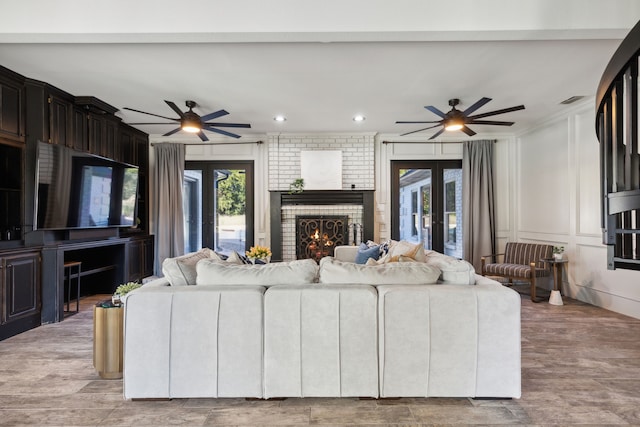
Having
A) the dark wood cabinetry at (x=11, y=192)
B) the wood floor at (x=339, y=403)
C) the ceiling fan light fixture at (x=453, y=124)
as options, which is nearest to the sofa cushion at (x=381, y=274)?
the wood floor at (x=339, y=403)

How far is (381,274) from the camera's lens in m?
2.22

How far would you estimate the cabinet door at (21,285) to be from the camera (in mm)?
3299

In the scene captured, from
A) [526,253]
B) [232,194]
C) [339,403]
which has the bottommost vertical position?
[339,403]

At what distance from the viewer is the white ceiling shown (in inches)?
102

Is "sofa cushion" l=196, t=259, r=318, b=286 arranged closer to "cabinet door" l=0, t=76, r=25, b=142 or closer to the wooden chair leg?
"cabinet door" l=0, t=76, r=25, b=142

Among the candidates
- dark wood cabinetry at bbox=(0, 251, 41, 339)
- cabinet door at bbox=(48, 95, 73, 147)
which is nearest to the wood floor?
dark wood cabinetry at bbox=(0, 251, 41, 339)

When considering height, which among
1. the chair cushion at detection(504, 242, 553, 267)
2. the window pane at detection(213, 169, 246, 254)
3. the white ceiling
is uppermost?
the white ceiling

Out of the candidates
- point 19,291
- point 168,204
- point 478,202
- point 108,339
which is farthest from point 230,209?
point 478,202

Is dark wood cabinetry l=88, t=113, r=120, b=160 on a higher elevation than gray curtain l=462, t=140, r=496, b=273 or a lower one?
higher

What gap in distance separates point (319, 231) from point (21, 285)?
158 inches

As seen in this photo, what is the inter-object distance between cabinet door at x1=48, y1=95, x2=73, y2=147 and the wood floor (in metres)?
2.39

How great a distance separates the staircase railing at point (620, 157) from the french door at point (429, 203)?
14.0ft

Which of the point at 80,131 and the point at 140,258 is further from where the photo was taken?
the point at 140,258

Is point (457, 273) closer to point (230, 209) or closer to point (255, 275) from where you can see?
point (255, 275)
